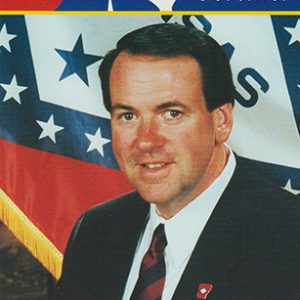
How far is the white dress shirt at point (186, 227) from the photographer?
1.39 m

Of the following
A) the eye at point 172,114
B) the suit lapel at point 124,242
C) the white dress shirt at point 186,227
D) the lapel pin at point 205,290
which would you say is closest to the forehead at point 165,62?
the eye at point 172,114

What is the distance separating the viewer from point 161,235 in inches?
56.1

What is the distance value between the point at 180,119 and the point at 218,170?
0.17 m

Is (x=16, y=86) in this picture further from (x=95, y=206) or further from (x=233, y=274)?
(x=233, y=274)

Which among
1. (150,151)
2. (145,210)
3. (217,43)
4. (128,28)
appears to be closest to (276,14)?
(217,43)

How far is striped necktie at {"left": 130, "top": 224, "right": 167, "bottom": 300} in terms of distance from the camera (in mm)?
1399

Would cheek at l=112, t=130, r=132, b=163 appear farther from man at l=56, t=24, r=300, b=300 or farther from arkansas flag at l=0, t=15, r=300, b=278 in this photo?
arkansas flag at l=0, t=15, r=300, b=278

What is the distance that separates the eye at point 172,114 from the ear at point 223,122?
10cm

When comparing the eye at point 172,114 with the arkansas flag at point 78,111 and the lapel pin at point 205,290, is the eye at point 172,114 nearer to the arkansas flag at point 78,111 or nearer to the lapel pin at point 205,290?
the arkansas flag at point 78,111

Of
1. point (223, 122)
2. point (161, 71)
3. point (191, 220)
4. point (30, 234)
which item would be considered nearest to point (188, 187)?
point (191, 220)

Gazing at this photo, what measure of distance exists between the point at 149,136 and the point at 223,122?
0.68 ft

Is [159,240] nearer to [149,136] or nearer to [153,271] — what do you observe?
[153,271]

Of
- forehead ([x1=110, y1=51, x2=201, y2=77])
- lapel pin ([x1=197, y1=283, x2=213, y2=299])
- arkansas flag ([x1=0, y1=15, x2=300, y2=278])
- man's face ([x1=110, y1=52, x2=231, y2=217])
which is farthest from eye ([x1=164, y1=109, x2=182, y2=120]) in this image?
lapel pin ([x1=197, y1=283, x2=213, y2=299])

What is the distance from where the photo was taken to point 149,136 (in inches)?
53.1
